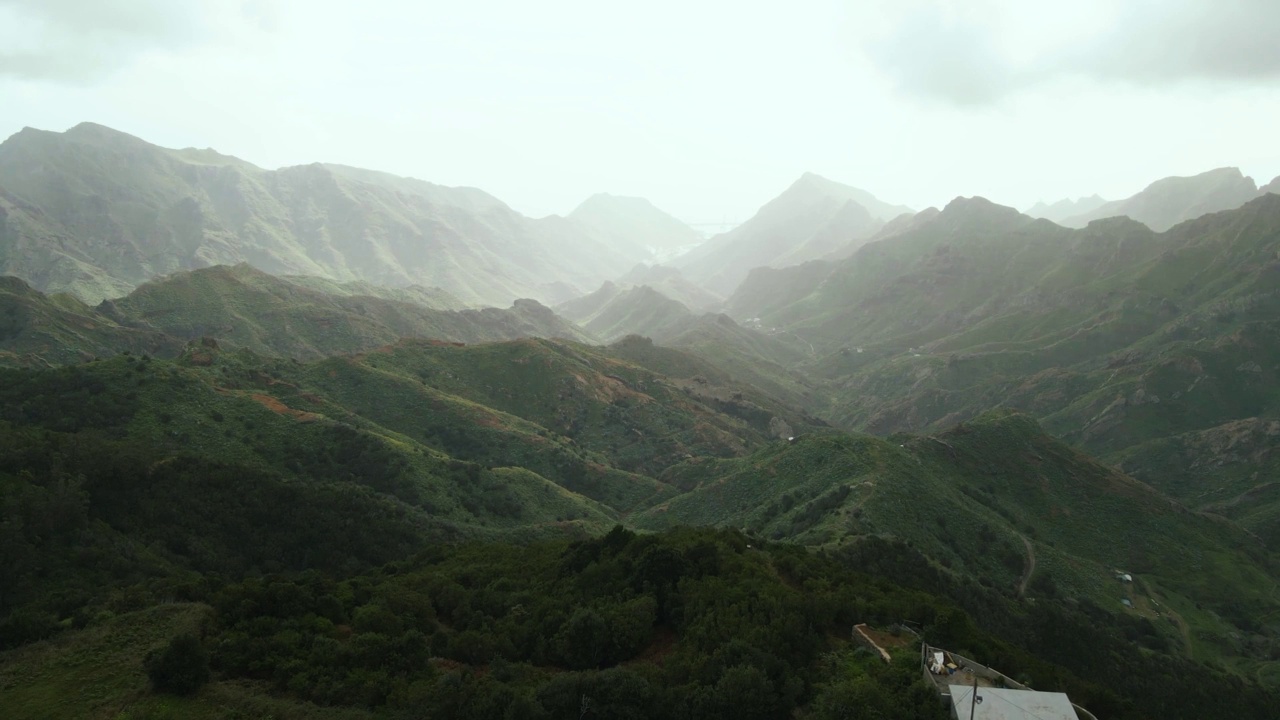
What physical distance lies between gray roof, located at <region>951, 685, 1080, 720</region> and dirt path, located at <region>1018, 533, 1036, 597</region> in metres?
47.2

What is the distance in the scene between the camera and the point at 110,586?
4409 cm

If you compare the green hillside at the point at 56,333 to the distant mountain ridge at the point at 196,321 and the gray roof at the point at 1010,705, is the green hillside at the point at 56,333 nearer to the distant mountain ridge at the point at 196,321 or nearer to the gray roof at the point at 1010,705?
the distant mountain ridge at the point at 196,321

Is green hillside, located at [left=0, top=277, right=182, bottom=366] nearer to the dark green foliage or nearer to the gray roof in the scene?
the dark green foliage

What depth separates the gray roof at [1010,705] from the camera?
23.6m

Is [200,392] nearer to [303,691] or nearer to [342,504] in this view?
[342,504]

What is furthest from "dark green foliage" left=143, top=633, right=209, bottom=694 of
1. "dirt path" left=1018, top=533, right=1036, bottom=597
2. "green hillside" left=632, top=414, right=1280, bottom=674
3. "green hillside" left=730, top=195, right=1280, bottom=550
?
"green hillside" left=730, top=195, right=1280, bottom=550

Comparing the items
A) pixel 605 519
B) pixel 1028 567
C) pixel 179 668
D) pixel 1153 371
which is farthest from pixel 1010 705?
pixel 1153 371

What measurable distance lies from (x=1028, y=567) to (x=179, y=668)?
71.8 meters

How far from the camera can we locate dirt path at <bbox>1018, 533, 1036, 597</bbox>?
226 feet

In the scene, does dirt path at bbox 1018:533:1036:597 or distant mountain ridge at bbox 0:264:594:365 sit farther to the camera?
distant mountain ridge at bbox 0:264:594:365

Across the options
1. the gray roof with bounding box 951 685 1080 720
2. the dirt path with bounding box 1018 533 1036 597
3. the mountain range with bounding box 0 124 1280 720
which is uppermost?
the gray roof with bounding box 951 685 1080 720

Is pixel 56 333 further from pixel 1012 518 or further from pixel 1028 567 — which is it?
pixel 1012 518

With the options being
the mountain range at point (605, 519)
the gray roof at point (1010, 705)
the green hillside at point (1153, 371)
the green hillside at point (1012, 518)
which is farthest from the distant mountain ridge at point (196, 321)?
the green hillside at point (1153, 371)

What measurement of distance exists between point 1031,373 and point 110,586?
17733cm
